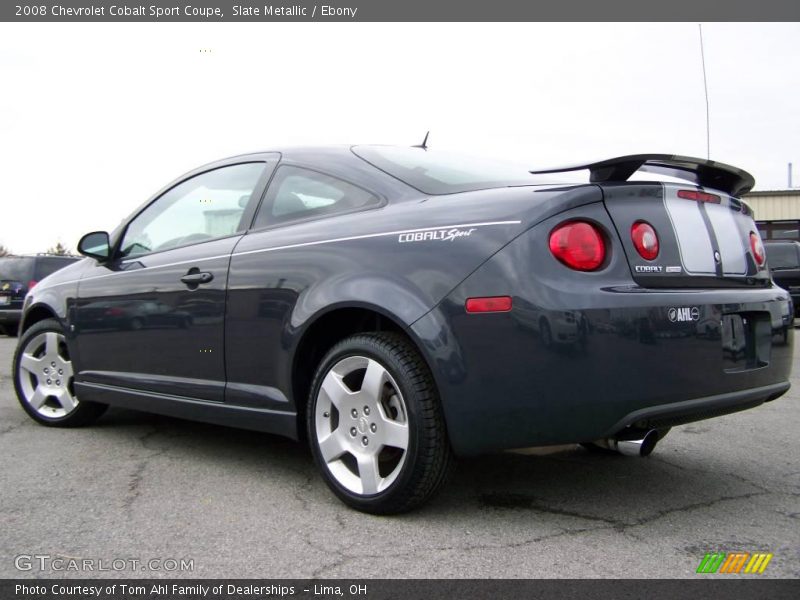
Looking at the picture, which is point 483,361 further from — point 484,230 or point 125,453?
point 125,453

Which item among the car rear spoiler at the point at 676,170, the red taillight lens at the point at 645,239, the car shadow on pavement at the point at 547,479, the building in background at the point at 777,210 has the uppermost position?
the car rear spoiler at the point at 676,170

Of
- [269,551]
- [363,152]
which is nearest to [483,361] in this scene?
[269,551]

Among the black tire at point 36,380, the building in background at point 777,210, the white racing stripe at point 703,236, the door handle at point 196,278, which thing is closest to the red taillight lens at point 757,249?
the white racing stripe at point 703,236

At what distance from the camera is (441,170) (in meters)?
3.53

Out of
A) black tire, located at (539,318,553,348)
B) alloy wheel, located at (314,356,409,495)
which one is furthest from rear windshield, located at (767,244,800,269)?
black tire, located at (539,318,553,348)

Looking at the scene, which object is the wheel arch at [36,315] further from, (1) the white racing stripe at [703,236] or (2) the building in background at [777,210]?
(2) the building in background at [777,210]

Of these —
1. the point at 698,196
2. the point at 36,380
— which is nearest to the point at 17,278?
the point at 36,380

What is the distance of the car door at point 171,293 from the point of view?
3711 mm

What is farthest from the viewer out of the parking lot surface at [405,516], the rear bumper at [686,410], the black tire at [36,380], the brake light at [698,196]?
the black tire at [36,380]

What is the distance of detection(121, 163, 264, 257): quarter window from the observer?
3.93 m

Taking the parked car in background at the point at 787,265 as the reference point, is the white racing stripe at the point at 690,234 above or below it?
above

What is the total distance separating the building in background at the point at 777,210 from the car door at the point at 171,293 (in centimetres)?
2529

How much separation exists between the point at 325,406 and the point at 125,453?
155 cm

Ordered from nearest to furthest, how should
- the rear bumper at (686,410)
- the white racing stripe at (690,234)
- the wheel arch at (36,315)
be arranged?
the rear bumper at (686,410)
the white racing stripe at (690,234)
the wheel arch at (36,315)
